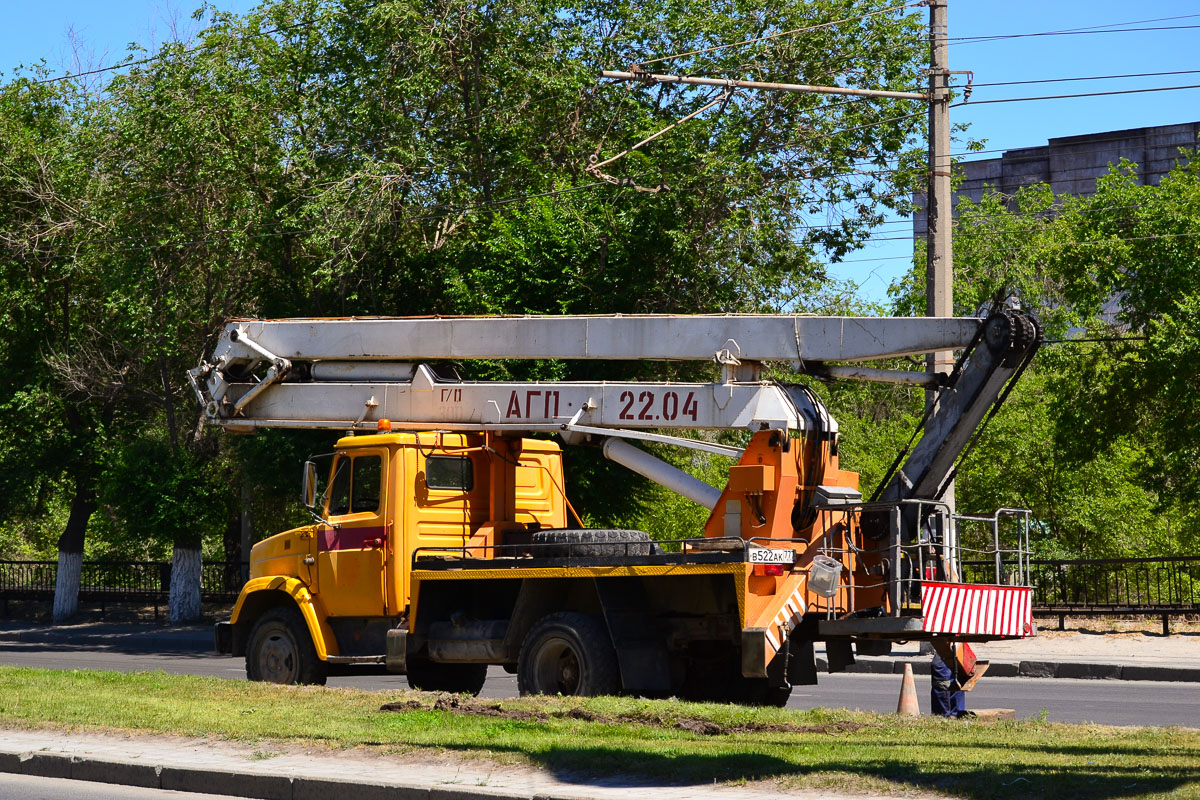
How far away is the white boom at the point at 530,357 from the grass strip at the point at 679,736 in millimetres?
2998

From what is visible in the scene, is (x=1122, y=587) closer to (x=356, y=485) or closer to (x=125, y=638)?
(x=356, y=485)

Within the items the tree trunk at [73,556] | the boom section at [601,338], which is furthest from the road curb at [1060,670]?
the tree trunk at [73,556]

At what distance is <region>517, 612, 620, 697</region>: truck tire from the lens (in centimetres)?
1205

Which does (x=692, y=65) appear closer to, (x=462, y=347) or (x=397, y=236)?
(x=397, y=236)

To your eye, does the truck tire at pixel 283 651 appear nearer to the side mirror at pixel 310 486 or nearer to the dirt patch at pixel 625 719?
the side mirror at pixel 310 486

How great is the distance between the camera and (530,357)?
45.3 ft

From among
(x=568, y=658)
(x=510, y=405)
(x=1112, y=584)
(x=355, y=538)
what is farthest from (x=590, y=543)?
(x=1112, y=584)

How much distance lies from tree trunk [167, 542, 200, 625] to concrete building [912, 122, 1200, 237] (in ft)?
156

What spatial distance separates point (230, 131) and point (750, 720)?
65.7 ft

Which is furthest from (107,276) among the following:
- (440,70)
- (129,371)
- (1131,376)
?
(1131,376)

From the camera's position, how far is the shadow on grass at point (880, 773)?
22.6 ft

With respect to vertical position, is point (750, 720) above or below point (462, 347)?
below

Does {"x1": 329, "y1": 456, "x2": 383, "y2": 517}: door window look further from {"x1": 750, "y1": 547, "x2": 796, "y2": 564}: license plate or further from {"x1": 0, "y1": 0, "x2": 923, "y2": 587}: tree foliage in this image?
{"x1": 0, "y1": 0, "x2": 923, "y2": 587}: tree foliage

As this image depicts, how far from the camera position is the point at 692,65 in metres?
25.7
